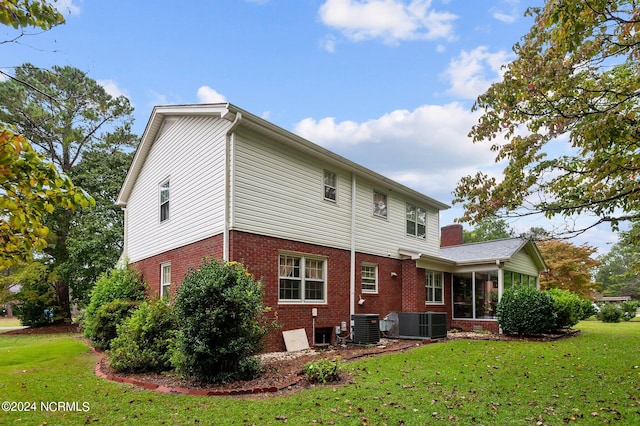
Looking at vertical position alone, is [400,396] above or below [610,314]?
above

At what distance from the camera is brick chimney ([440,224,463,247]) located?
2494 cm

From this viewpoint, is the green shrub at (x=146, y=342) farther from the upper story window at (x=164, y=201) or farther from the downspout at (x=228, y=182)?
the upper story window at (x=164, y=201)

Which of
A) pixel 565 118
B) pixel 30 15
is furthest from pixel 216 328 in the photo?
pixel 565 118

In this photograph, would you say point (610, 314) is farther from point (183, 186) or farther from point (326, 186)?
point (183, 186)

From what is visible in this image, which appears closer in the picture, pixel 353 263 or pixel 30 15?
pixel 30 15

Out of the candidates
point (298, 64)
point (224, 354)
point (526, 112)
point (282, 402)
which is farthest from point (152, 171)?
point (526, 112)

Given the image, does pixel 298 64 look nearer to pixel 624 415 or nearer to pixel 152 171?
pixel 152 171

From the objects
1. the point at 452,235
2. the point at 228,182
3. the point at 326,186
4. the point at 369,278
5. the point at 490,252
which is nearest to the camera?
the point at 228,182

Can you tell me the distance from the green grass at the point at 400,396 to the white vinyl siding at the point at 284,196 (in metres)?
4.12

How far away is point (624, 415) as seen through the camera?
5527 mm

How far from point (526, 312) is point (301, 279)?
804cm

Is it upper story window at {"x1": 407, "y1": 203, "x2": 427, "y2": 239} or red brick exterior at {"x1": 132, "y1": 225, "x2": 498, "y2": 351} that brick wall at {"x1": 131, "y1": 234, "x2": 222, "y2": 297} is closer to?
red brick exterior at {"x1": 132, "y1": 225, "x2": 498, "y2": 351}

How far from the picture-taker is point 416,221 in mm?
17484

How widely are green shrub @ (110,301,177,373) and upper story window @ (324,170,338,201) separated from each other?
5842 millimetres
